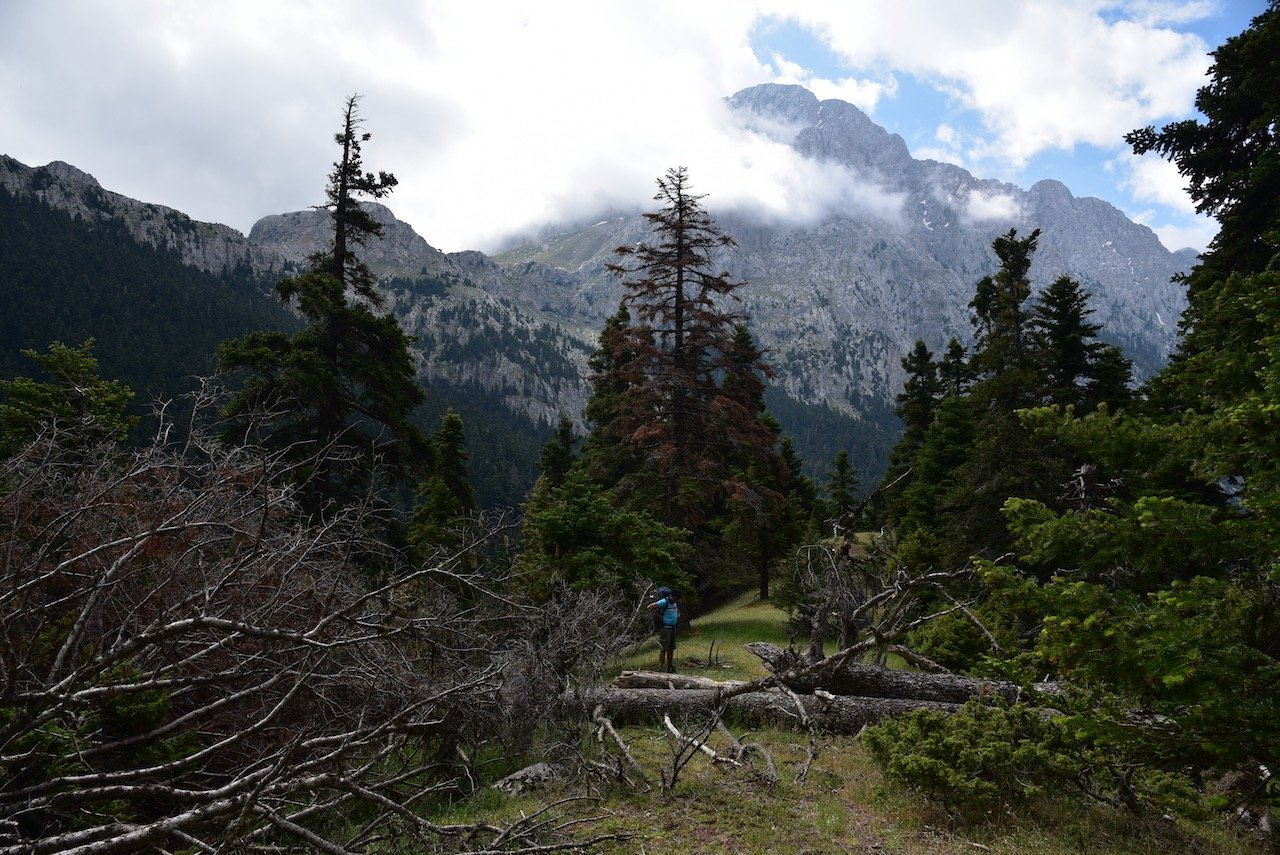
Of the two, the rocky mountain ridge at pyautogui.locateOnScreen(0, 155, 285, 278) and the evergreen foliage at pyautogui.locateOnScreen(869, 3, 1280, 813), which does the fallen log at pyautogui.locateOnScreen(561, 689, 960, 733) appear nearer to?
the evergreen foliage at pyautogui.locateOnScreen(869, 3, 1280, 813)

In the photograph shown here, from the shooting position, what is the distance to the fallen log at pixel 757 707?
966 centimetres

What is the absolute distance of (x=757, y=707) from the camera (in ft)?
34.2

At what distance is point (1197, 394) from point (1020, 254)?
13.8m

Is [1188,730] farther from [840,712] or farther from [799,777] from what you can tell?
[840,712]

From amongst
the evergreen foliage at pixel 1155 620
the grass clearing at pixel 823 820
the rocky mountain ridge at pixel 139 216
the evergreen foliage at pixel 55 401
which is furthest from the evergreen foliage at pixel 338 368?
the rocky mountain ridge at pixel 139 216

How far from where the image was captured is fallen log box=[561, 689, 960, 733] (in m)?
9.66

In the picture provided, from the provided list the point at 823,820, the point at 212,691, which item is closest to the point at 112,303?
the point at 212,691

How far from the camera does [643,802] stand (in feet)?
22.5

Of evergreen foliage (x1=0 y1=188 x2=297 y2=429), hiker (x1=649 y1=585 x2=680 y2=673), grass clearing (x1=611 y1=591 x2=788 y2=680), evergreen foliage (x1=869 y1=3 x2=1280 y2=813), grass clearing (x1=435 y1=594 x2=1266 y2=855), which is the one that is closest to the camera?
evergreen foliage (x1=869 y1=3 x2=1280 y2=813)

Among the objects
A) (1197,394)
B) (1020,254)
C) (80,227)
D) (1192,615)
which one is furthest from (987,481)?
(80,227)

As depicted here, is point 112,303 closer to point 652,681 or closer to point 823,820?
point 652,681

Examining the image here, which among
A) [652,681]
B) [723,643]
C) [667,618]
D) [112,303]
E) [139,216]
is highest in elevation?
[139,216]

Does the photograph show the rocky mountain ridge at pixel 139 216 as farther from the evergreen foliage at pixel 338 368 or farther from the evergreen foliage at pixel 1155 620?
the evergreen foliage at pixel 1155 620

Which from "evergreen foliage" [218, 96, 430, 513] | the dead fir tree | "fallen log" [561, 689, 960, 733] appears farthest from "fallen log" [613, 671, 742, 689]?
"evergreen foliage" [218, 96, 430, 513]
